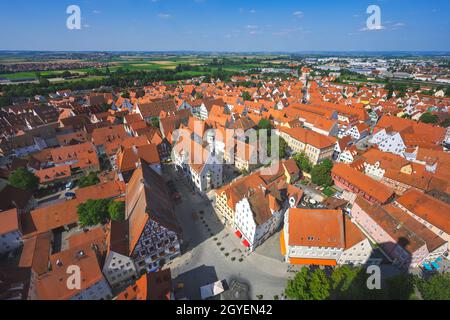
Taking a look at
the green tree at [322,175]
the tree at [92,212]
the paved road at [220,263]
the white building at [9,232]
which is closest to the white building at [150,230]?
the paved road at [220,263]

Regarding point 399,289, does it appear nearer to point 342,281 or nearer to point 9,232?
point 342,281

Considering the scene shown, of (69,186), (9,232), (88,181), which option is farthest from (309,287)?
(69,186)

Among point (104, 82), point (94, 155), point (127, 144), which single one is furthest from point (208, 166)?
point (104, 82)

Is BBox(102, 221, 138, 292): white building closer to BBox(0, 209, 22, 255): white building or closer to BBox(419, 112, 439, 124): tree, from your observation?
BBox(0, 209, 22, 255): white building

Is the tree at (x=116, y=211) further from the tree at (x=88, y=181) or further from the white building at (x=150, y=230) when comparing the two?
the tree at (x=88, y=181)

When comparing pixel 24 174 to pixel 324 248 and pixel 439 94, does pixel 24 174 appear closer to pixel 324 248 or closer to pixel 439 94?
pixel 324 248

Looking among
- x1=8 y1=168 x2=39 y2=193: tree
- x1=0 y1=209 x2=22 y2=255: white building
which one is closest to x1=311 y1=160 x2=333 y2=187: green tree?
x1=0 y1=209 x2=22 y2=255: white building
